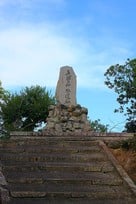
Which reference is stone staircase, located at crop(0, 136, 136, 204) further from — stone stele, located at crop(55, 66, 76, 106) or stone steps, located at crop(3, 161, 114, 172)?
stone stele, located at crop(55, 66, 76, 106)

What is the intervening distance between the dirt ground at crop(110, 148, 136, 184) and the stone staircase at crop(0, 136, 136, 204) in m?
0.37

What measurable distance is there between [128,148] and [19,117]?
54.7 ft

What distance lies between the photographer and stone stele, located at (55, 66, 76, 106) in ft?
73.7

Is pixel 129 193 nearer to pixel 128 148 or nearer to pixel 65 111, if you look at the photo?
pixel 128 148

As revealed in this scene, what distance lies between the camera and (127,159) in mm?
13641

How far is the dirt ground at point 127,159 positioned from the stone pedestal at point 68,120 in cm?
588

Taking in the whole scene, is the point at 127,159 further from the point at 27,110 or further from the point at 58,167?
the point at 27,110

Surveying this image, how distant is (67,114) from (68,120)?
274 mm

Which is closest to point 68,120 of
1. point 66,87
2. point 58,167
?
point 66,87

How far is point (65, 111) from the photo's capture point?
21.5 meters

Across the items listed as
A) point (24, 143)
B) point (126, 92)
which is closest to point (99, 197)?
point (24, 143)

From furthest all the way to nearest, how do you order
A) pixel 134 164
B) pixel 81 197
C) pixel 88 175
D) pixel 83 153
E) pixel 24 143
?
1. pixel 24 143
2. pixel 83 153
3. pixel 134 164
4. pixel 88 175
5. pixel 81 197

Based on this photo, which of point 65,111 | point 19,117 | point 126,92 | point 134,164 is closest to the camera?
point 134,164

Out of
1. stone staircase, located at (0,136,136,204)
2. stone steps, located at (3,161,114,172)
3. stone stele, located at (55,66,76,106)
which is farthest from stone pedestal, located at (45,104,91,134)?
stone steps, located at (3,161,114,172)
